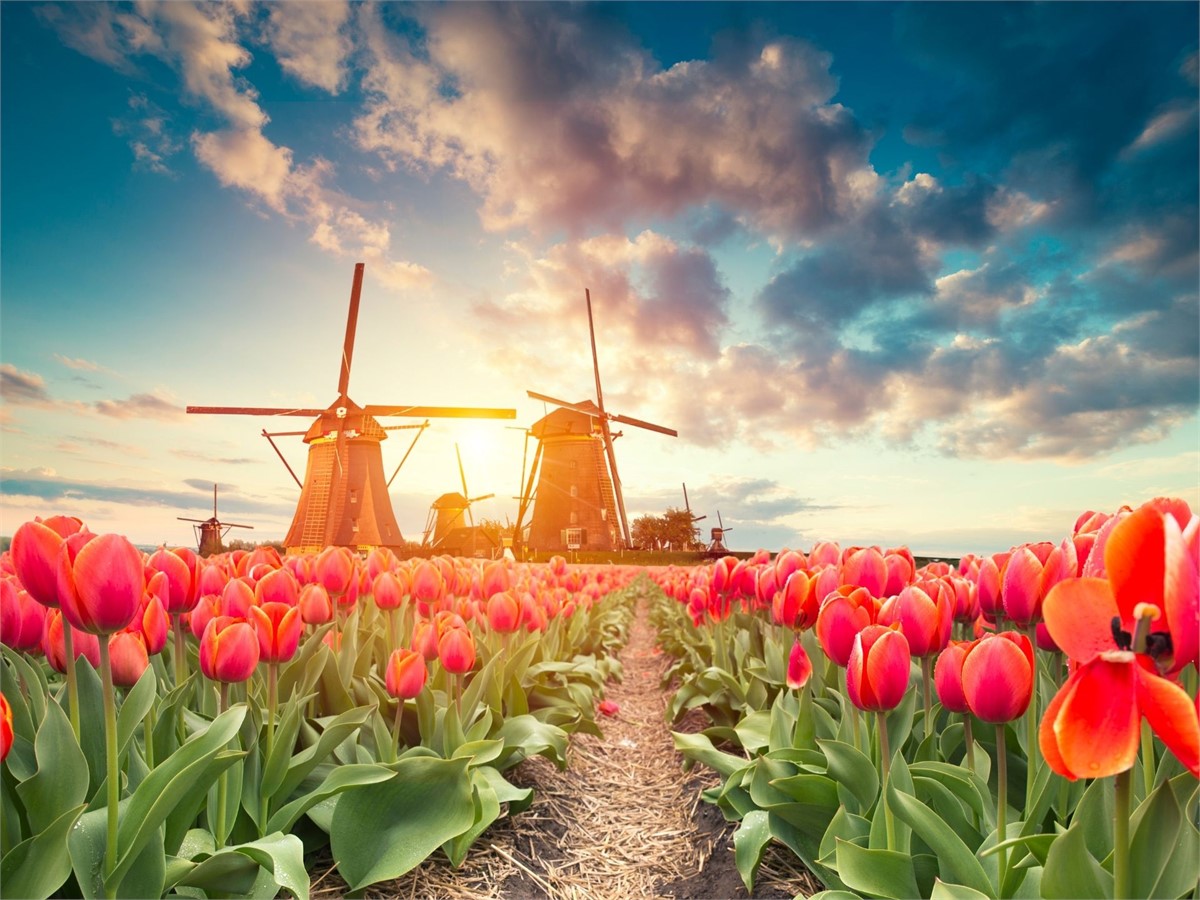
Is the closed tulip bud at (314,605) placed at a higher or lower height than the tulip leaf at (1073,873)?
higher

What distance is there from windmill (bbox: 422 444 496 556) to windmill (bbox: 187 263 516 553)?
8.52m

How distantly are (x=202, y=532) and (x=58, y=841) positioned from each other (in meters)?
46.4

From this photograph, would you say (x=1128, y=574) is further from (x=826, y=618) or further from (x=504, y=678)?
(x=504, y=678)

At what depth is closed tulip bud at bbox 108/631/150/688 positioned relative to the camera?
2168 mm

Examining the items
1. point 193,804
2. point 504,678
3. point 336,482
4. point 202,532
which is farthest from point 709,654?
point 202,532

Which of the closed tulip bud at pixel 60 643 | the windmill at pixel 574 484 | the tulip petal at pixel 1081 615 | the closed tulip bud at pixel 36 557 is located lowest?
the closed tulip bud at pixel 60 643

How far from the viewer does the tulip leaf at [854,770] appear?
7.02 ft

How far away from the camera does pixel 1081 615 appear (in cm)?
94

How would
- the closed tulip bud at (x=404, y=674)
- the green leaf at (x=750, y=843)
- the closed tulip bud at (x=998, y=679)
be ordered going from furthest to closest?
the closed tulip bud at (x=404, y=674), the green leaf at (x=750, y=843), the closed tulip bud at (x=998, y=679)

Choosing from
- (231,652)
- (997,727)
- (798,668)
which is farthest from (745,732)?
(231,652)

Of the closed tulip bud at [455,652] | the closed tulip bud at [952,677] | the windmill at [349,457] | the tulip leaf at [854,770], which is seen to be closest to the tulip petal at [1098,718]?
the closed tulip bud at [952,677]

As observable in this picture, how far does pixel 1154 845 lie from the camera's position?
1.30 metres

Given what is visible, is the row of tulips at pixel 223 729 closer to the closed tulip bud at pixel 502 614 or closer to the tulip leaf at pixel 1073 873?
the closed tulip bud at pixel 502 614

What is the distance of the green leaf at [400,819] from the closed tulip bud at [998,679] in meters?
1.67
